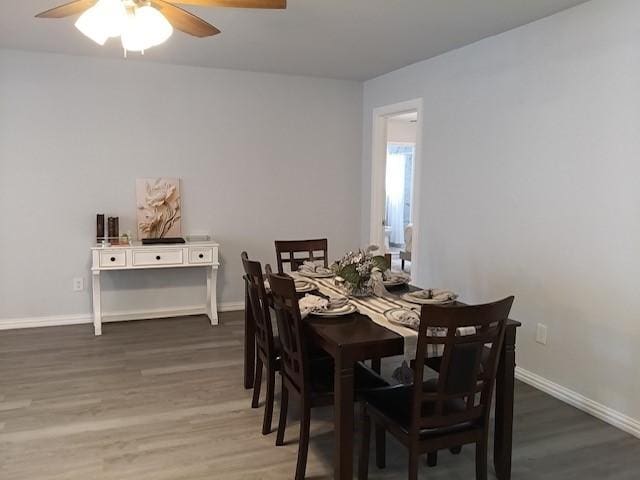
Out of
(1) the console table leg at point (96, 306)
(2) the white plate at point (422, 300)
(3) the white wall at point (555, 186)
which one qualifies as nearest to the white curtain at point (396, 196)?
(3) the white wall at point (555, 186)

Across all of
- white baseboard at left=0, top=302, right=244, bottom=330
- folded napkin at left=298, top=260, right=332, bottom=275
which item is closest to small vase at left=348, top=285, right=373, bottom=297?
folded napkin at left=298, top=260, right=332, bottom=275

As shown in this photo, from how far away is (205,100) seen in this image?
17.1ft

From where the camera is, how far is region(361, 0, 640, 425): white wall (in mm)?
2996

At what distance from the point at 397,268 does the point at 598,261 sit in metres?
5.40

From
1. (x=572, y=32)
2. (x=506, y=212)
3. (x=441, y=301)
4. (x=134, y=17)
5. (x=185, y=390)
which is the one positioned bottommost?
(x=185, y=390)

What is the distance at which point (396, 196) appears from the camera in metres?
10.7

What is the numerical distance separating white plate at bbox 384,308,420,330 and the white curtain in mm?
8278

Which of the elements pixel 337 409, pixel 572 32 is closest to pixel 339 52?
pixel 572 32

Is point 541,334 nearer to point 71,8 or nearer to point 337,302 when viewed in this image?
point 337,302

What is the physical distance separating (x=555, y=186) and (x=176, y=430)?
2763 mm

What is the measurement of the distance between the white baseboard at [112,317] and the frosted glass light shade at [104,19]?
128 inches

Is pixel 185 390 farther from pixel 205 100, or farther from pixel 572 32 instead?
pixel 572 32

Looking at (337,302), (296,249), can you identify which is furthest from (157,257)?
(337,302)

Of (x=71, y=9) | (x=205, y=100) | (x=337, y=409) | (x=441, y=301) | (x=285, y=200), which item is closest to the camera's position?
(x=337, y=409)
